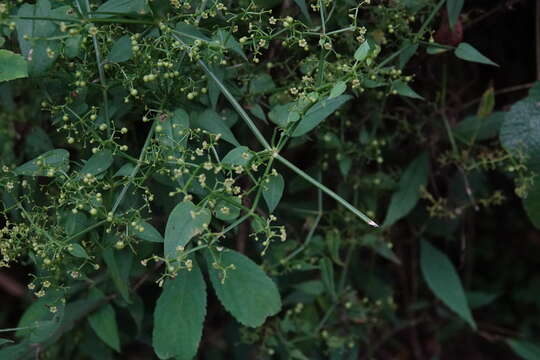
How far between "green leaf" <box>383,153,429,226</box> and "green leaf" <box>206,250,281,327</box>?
54cm

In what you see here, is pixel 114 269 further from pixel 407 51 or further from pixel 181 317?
pixel 407 51

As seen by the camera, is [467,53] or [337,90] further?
[467,53]

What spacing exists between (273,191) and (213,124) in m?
0.22

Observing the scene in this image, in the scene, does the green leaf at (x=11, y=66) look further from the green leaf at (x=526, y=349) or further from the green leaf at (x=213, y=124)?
the green leaf at (x=526, y=349)

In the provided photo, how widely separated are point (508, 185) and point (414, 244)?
0.48 m

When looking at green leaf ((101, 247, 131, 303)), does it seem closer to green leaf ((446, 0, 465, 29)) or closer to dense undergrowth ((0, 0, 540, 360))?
dense undergrowth ((0, 0, 540, 360))

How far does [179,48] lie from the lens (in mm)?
1285

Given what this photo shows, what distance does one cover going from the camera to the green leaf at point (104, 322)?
1.65 meters

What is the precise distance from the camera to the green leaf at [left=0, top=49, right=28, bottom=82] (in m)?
1.30

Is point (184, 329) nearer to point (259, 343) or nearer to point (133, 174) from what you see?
point (133, 174)

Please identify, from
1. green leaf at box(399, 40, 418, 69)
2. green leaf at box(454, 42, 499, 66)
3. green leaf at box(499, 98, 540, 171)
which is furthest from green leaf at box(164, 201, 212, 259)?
green leaf at box(499, 98, 540, 171)

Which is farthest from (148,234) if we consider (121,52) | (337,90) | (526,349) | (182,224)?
(526,349)

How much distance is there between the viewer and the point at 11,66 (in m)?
1.31

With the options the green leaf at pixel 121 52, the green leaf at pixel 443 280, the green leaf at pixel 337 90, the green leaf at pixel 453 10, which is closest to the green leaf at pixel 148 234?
the green leaf at pixel 121 52
